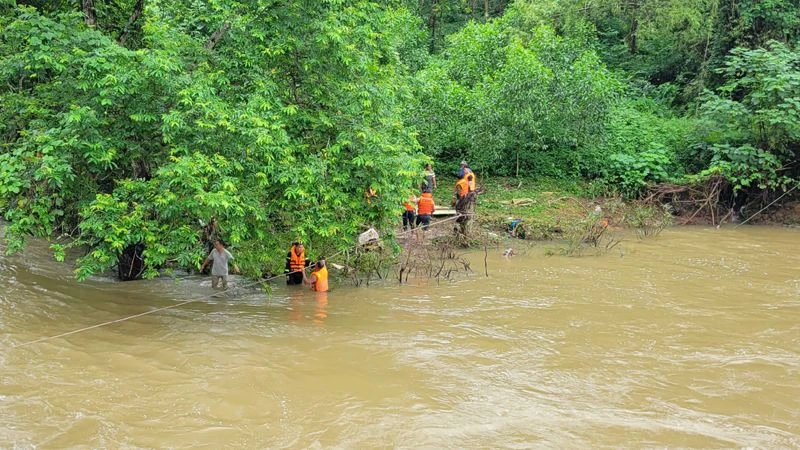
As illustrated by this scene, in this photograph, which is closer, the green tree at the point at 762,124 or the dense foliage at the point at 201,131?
the dense foliage at the point at 201,131

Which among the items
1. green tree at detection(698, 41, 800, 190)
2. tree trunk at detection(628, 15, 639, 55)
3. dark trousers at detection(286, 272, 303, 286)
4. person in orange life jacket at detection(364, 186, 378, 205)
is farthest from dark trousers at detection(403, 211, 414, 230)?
tree trunk at detection(628, 15, 639, 55)

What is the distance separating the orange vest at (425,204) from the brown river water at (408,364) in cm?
318

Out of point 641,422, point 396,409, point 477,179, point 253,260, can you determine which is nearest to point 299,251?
point 253,260

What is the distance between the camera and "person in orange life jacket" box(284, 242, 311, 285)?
426 inches

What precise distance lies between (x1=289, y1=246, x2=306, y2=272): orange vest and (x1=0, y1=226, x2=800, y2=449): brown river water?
0.42 metres

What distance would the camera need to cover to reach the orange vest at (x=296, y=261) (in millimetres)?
10898

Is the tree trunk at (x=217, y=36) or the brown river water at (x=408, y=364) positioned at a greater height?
the tree trunk at (x=217, y=36)

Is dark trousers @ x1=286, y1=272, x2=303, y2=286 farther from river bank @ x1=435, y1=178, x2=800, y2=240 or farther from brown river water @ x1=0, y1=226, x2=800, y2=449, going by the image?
river bank @ x1=435, y1=178, x2=800, y2=240

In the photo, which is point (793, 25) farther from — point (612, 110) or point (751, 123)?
point (612, 110)

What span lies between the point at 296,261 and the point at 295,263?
4 cm

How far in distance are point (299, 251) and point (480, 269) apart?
3926 mm

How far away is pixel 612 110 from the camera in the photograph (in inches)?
813

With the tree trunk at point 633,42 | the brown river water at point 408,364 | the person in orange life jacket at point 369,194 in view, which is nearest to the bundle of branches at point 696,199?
the brown river water at point 408,364

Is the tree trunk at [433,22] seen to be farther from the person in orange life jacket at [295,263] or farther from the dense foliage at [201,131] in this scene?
the person in orange life jacket at [295,263]
